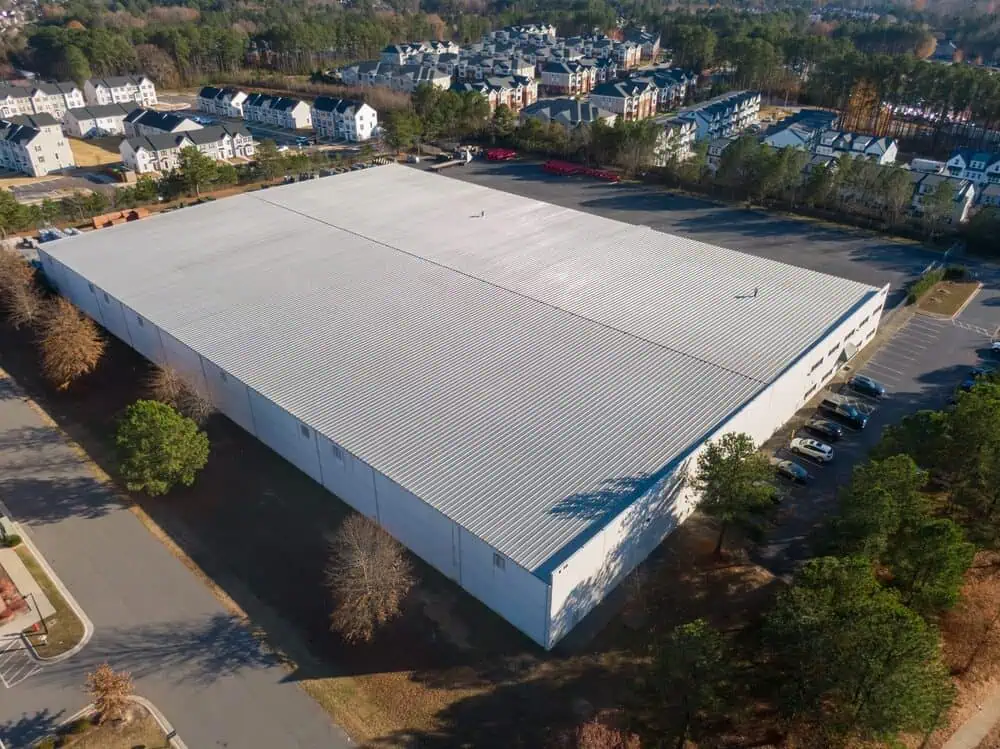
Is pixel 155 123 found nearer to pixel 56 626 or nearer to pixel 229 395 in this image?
pixel 229 395

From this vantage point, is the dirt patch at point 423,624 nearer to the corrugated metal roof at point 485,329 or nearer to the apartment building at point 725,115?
the corrugated metal roof at point 485,329

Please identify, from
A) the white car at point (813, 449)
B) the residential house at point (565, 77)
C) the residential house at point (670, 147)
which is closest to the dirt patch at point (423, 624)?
the white car at point (813, 449)

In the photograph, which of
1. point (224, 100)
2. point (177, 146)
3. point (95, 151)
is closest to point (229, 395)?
point (177, 146)

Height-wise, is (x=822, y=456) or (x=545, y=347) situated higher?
(x=545, y=347)

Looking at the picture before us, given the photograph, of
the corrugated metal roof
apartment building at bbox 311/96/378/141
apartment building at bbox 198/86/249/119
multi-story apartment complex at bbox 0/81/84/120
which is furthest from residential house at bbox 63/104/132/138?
the corrugated metal roof

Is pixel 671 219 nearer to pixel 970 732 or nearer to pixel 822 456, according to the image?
pixel 822 456

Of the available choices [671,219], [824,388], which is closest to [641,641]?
[824,388]

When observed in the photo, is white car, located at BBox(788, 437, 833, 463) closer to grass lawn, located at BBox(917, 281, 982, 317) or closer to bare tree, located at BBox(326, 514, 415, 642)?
bare tree, located at BBox(326, 514, 415, 642)
